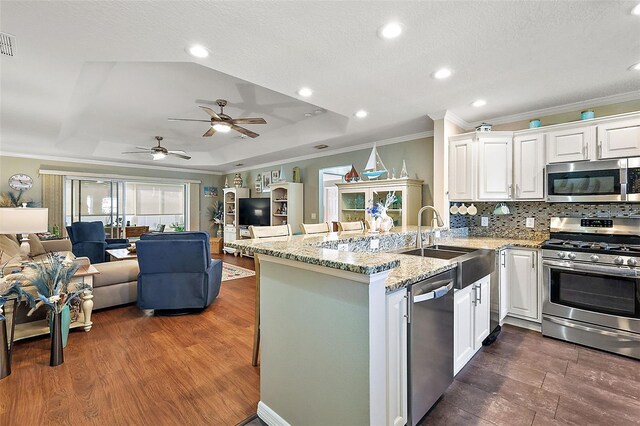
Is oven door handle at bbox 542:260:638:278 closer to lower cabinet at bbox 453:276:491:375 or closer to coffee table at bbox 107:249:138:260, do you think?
lower cabinet at bbox 453:276:491:375

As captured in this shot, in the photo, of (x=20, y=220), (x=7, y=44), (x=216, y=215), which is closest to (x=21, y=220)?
(x=20, y=220)

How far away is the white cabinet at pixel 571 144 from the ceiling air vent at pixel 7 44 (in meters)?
4.85

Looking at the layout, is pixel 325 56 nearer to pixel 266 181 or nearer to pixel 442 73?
pixel 442 73

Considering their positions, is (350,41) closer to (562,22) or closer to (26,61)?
(562,22)

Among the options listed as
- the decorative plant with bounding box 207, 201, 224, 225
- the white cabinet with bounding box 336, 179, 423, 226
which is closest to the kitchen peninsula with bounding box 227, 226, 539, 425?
the white cabinet with bounding box 336, 179, 423, 226

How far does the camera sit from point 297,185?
645 cm

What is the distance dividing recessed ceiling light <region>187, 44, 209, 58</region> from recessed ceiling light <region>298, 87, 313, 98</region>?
3.26 ft

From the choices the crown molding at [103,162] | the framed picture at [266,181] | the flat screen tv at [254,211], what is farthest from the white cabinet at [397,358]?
the crown molding at [103,162]

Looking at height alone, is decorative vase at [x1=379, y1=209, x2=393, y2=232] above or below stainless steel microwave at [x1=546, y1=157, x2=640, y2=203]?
below

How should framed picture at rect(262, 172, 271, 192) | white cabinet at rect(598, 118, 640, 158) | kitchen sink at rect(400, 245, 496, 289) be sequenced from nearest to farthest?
kitchen sink at rect(400, 245, 496, 289) < white cabinet at rect(598, 118, 640, 158) < framed picture at rect(262, 172, 271, 192)

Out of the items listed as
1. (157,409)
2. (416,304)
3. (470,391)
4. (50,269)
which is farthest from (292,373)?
(50,269)

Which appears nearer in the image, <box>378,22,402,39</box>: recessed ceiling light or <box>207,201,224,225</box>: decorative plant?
<box>378,22,402,39</box>: recessed ceiling light

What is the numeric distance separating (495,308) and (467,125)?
2.49m

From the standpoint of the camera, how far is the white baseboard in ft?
5.42
